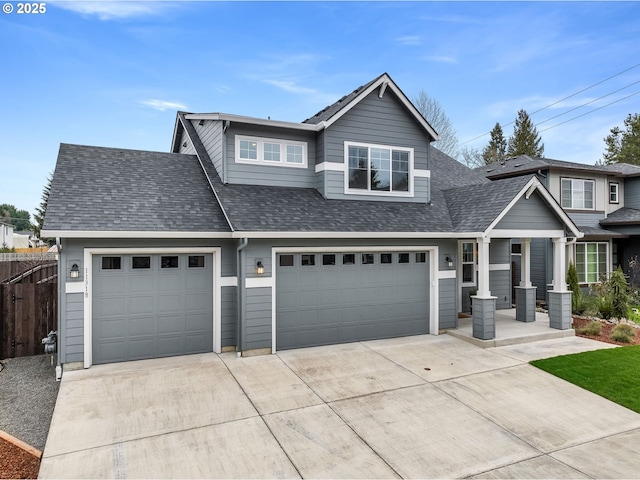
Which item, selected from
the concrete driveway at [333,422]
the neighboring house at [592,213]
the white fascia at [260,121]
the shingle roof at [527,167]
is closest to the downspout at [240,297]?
the concrete driveway at [333,422]

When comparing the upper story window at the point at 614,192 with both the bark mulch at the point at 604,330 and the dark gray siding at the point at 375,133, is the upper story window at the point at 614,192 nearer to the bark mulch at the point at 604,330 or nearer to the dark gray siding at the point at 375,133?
the bark mulch at the point at 604,330

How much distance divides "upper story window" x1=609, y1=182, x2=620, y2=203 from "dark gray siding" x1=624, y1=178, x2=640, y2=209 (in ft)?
1.58

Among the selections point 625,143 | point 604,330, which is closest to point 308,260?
point 604,330

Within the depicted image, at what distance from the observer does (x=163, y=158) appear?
397 inches

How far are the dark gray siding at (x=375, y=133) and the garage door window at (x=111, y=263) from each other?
16.3ft

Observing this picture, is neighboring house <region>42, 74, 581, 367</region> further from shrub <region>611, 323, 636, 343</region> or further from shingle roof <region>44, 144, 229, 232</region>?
shrub <region>611, 323, 636, 343</region>

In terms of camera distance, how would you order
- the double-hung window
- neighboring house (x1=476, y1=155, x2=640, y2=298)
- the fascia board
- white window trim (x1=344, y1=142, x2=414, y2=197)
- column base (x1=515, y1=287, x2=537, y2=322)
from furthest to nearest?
the double-hung window < neighboring house (x1=476, y1=155, x2=640, y2=298) < column base (x1=515, y1=287, x2=537, y2=322) < white window trim (x1=344, y1=142, x2=414, y2=197) < the fascia board

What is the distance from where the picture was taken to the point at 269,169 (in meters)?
9.69

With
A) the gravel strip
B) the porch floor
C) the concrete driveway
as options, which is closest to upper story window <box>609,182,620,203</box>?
the porch floor

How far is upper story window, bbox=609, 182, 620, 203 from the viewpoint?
16.9 m

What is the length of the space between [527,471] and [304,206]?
6.60 metres

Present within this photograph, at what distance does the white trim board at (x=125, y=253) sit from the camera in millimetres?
7211

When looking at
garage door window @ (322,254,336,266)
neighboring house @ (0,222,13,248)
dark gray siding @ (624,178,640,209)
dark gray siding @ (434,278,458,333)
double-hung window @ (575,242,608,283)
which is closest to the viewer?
garage door window @ (322,254,336,266)

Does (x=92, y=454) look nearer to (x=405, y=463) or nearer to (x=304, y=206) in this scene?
(x=405, y=463)
